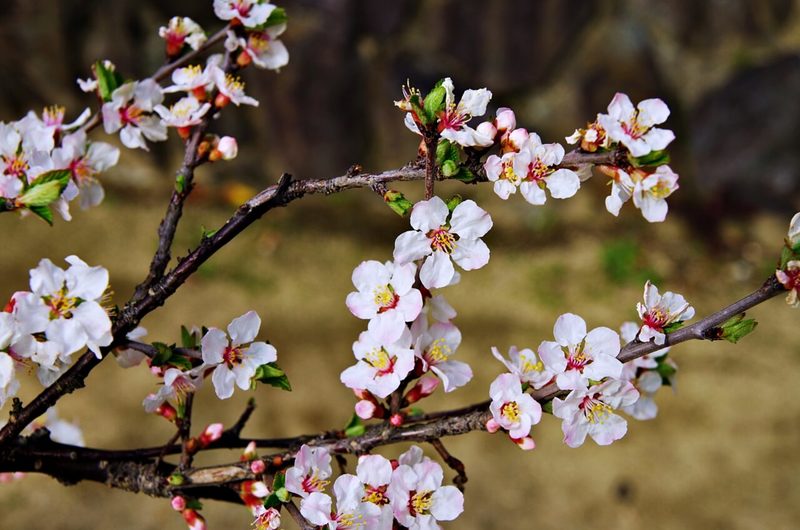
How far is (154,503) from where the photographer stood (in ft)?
5.50

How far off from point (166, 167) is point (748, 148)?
5.39 ft

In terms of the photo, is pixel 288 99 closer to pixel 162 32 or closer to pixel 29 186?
pixel 162 32

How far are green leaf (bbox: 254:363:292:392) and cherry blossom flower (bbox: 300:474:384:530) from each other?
91 millimetres

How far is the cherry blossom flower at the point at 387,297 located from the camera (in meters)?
0.58

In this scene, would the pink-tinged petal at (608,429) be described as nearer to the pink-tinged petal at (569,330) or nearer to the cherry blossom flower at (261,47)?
the pink-tinged petal at (569,330)

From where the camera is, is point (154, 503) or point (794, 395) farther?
point (794, 395)

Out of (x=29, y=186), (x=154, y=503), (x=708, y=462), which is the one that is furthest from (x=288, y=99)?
(x=29, y=186)

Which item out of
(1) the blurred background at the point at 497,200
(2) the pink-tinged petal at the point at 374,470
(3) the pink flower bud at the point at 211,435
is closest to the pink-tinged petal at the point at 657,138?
(2) the pink-tinged petal at the point at 374,470

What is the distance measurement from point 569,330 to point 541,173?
125 millimetres

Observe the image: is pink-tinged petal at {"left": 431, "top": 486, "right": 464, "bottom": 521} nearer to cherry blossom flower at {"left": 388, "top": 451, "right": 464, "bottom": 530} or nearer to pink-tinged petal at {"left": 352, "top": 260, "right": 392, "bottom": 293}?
cherry blossom flower at {"left": 388, "top": 451, "right": 464, "bottom": 530}

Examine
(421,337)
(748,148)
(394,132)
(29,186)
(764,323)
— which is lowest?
(421,337)

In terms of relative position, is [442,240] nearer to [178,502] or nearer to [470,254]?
[470,254]

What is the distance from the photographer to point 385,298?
1.95ft

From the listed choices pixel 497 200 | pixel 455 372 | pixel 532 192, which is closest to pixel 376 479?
pixel 455 372
